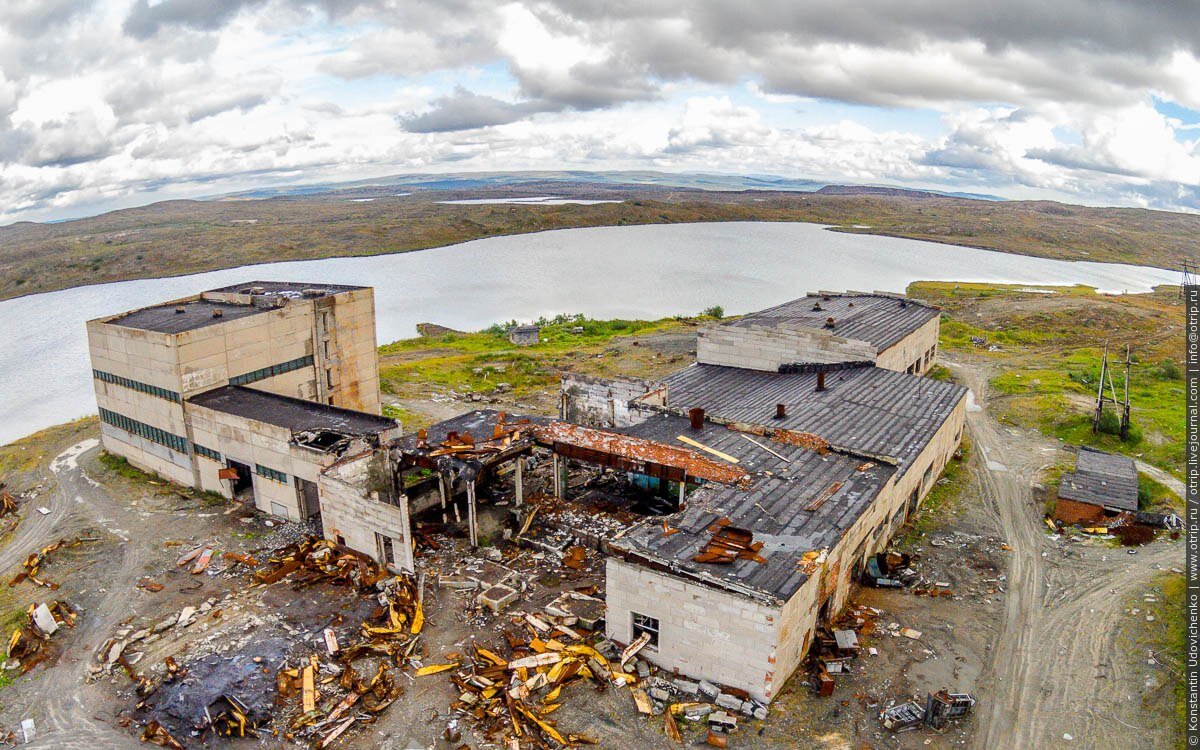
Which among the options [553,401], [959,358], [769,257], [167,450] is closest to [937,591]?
[553,401]

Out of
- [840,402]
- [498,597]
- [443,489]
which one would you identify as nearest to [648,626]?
[498,597]

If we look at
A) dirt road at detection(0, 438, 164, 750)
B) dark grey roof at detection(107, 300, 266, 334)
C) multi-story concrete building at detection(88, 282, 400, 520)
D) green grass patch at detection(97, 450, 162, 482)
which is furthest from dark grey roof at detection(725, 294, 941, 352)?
green grass patch at detection(97, 450, 162, 482)

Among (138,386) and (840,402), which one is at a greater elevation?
(138,386)

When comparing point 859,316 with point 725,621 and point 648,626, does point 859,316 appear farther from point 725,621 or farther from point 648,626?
point 725,621

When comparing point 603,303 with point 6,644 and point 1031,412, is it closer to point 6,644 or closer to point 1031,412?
point 1031,412

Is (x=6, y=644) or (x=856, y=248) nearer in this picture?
(x=6, y=644)

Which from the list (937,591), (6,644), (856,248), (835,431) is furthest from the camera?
(856,248)
